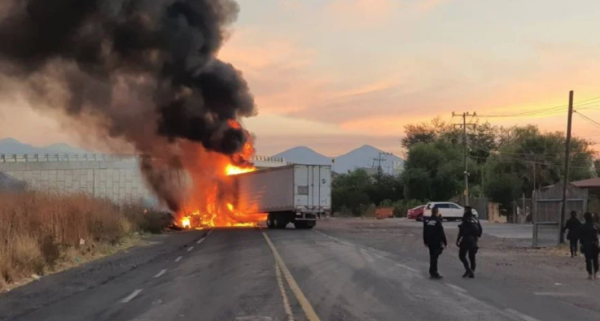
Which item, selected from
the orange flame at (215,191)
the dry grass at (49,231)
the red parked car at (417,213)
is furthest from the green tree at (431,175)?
the dry grass at (49,231)

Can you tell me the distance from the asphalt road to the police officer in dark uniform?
353 mm

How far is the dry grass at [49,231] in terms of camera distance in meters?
15.7

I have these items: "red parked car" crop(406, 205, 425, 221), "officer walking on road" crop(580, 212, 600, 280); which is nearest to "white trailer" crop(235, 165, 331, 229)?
"red parked car" crop(406, 205, 425, 221)

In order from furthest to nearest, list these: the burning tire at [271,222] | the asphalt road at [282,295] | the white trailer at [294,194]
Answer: the burning tire at [271,222]
the white trailer at [294,194]
the asphalt road at [282,295]

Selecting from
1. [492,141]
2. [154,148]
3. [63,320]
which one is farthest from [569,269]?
[492,141]

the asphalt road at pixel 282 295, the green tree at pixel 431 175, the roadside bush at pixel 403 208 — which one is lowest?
the roadside bush at pixel 403 208

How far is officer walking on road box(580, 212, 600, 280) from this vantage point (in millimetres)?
15073

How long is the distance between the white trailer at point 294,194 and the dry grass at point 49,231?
34.6 ft

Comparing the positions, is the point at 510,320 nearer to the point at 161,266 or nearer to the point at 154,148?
the point at 161,266

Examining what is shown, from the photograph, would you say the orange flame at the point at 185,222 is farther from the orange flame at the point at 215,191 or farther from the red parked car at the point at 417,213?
the red parked car at the point at 417,213

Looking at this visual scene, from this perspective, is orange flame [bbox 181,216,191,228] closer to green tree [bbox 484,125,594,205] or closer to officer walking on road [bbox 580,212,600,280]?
officer walking on road [bbox 580,212,600,280]

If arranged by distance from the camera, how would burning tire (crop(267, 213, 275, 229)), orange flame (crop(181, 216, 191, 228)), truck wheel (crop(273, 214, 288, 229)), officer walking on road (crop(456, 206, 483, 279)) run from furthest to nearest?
1. orange flame (crop(181, 216, 191, 228))
2. burning tire (crop(267, 213, 275, 229))
3. truck wheel (crop(273, 214, 288, 229))
4. officer walking on road (crop(456, 206, 483, 279))

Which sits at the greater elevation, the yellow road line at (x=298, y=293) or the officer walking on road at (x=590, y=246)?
the officer walking on road at (x=590, y=246)

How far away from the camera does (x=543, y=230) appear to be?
83.4 feet
